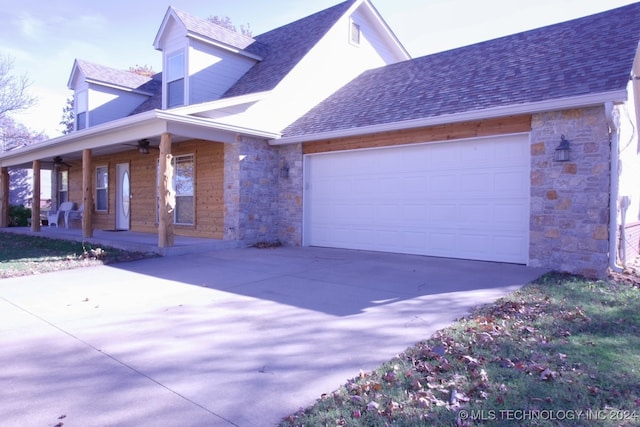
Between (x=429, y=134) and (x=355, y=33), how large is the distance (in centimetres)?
651

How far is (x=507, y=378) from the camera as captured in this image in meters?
3.11

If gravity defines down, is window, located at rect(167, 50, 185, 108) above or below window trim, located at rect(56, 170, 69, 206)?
above

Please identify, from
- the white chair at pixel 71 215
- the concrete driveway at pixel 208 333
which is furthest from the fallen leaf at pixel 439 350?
the white chair at pixel 71 215

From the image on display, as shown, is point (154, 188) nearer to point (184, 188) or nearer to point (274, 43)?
point (184, 188)

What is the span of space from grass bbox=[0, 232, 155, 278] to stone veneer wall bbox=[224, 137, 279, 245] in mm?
2298

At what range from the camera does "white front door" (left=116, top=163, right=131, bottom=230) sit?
14.5 metres

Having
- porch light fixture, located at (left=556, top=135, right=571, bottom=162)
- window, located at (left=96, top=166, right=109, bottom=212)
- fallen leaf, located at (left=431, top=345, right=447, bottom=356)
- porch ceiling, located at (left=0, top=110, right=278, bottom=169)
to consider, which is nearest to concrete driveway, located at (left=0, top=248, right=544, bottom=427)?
fallen leaf, located at (left=431, top=345, right=447, bottom=356)

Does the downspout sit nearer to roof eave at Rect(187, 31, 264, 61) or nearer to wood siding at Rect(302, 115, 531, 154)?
wood siding at Rect(302, 115, 531, 154)

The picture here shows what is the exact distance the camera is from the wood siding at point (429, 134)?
25.1ft

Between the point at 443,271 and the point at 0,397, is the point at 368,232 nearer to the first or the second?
the point at 443,271

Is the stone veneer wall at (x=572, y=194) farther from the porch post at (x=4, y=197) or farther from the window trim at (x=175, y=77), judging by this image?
the porch post at (x=4, y=197)

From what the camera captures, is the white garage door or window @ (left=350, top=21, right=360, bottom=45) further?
window @ (left=350, top=21, right=360, bottom=45)

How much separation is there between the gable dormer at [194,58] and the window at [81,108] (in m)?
4.26

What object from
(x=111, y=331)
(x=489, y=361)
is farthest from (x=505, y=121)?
(x=111, y=331)
